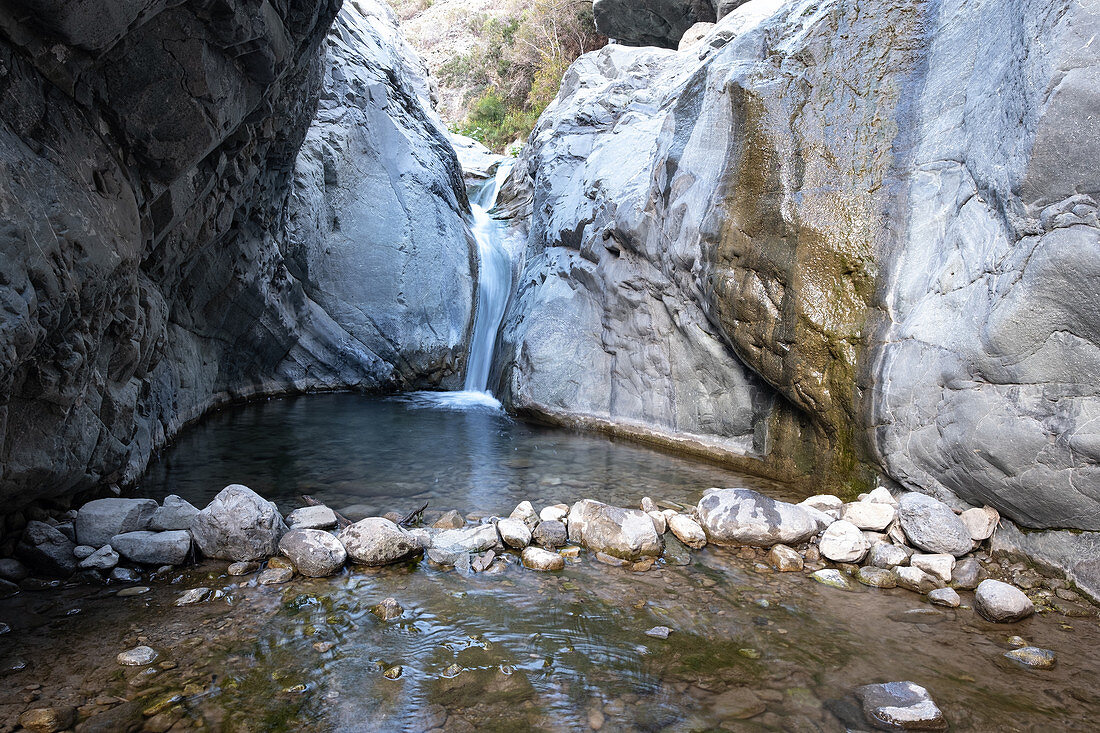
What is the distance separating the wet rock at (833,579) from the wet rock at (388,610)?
271 centimetres

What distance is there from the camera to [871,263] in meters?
5.62

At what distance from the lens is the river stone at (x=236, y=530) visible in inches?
155

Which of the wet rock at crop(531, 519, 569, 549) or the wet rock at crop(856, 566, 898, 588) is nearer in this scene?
the wet rock at crop(856, 566, 898, 588)

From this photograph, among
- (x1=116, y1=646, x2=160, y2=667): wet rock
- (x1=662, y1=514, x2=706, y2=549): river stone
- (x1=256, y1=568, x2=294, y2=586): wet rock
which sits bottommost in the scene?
(x1=116, y1=646, x2=160, y2=667): wet rock

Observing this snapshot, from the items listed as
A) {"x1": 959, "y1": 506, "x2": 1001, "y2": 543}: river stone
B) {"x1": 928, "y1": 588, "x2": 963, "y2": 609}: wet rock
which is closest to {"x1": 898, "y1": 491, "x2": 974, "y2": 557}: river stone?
{"x1": 959, "y1": 506, "x2": 1001, "y2": 543}: river stone

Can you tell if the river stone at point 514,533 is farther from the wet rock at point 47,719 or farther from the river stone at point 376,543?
the wet rock at point 47,719

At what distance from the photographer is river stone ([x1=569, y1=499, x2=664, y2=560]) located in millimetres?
4355

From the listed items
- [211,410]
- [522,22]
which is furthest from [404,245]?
[522,22]

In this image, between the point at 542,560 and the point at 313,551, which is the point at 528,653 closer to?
the point at 542,560

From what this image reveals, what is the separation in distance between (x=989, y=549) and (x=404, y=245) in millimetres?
11699

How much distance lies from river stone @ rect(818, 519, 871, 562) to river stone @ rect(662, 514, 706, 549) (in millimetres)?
837

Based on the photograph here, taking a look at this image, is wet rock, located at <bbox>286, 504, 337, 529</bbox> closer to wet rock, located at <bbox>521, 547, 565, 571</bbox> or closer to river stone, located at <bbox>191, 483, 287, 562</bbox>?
river stone, located at <bbox>191, 483, 287, 562</bbox>

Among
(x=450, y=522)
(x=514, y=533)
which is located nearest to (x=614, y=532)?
(x=514, y=533)

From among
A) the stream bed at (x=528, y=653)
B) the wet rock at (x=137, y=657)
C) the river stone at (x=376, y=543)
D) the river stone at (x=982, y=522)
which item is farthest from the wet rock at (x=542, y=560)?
the river stone at (x=982, y=522)
